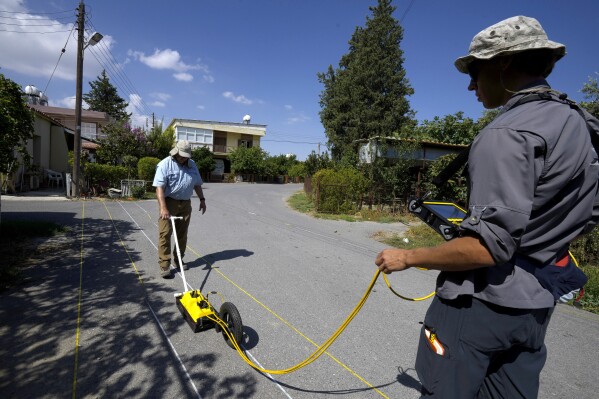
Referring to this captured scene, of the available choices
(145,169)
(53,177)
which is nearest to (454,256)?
(145,169)

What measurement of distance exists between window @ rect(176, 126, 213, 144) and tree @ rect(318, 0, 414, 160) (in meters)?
23.5

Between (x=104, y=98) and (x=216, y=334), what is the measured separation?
A: 63.1 meters

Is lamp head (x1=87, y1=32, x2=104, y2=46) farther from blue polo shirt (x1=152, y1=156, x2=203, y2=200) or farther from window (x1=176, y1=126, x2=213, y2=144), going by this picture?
window (x1=176, y1=126, x2=213, y2=144)

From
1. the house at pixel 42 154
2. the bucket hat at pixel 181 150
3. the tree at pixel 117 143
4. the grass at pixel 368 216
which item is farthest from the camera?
the tree at pixel 117 143

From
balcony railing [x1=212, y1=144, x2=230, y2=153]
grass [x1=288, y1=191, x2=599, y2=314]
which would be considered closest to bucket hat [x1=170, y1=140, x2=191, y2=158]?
grass [x1=288, y1=191, x2=599, y2=314]

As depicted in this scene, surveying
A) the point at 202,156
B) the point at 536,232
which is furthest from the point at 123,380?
the point at 202,156

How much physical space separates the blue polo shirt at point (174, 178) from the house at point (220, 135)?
126 ft

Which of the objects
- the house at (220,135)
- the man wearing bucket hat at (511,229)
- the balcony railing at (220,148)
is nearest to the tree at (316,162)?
the man wearing bucket hat at (511,229)

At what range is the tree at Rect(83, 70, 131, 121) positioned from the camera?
175 ft

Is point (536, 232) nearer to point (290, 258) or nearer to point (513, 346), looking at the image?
point (513, 346)

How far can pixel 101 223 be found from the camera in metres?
8.79

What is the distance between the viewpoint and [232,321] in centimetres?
309

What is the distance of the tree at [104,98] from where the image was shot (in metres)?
53.5

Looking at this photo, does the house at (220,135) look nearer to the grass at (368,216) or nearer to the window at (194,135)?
the window at (194,135)
